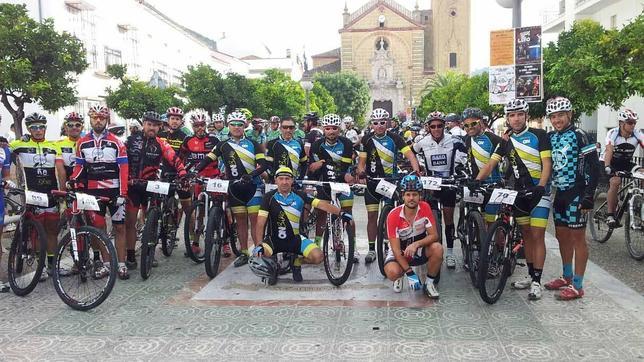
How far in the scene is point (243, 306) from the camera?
6039 mm

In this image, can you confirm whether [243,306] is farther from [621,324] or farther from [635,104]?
[635,104]

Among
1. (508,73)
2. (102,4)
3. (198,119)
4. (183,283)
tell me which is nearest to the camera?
(183,283)

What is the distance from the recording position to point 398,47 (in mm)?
86062

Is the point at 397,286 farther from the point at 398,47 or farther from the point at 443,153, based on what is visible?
the point at 398,47

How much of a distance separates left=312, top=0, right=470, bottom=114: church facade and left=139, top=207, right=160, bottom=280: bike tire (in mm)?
78904

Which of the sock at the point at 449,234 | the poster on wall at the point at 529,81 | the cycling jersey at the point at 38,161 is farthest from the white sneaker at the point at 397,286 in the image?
the poster on wall at the point at 529,81

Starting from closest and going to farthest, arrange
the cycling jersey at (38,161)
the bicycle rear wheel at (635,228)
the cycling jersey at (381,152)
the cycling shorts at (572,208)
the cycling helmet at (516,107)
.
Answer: the cycling shorts at (572,208)
the cycling helmet at (516,107)
the cycling jersey at (38,161)
the cycling jersey at (381,152)
the bicycle rear wheel at (635,228)

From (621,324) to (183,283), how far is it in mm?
4647

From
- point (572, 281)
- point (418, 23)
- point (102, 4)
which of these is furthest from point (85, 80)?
point (418, 23)

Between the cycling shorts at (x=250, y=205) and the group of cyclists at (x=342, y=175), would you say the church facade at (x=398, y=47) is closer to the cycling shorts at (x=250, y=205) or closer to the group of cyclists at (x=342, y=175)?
the group of cyclists at (x=342, y=175)

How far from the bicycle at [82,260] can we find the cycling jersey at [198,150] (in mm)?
2360

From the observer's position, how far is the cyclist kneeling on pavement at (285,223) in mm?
6719

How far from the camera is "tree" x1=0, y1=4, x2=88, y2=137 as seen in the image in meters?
12.1

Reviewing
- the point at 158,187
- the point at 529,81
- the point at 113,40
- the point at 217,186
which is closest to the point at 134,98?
the point at 113,40
